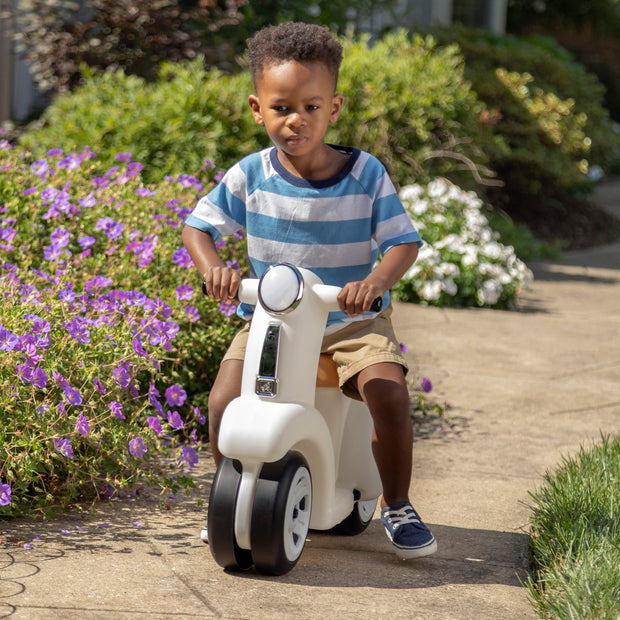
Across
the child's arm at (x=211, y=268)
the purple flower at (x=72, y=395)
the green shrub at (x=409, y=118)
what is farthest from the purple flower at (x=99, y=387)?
the green shrub at (x=409, y=118)

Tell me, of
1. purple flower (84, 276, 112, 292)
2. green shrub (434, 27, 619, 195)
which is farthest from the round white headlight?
green shrub (434, 27, 619, 195)

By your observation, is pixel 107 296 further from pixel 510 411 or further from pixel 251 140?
pixel 251 140

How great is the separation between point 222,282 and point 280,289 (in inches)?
6.3

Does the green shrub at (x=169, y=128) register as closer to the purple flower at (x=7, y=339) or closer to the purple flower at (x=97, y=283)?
the purple flower at (x=97, y=283)

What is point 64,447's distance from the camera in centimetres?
279

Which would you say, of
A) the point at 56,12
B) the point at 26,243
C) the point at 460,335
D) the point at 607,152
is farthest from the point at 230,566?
the point at 607,152

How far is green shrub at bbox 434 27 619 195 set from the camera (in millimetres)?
9680

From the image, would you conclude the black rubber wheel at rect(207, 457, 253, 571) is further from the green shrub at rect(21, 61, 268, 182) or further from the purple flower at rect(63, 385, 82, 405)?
the green shrub at rect(21, 61, 268, 182)

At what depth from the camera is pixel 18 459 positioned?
280 cm

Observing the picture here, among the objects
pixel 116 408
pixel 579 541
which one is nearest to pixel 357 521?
pixel 579 541

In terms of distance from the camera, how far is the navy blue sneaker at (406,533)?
2783mm

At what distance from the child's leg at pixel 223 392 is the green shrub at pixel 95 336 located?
26 cm

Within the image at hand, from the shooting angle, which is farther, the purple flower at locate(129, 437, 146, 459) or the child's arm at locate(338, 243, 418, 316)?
the purple flower at locate(129, 437, 146, 459)

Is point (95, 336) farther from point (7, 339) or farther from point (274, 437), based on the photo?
point (274, 437)
